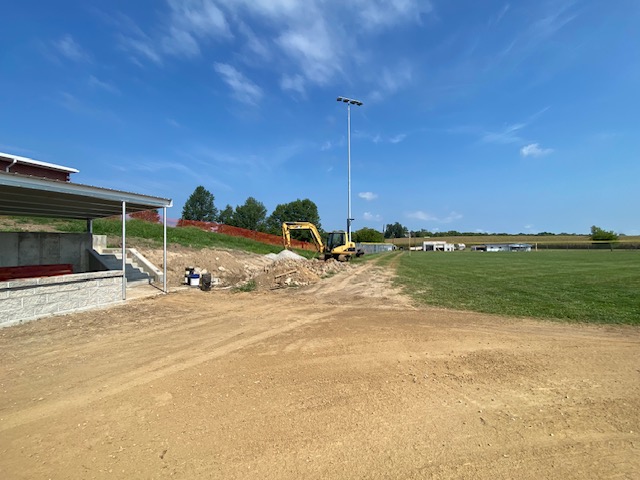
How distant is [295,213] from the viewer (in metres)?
99.6

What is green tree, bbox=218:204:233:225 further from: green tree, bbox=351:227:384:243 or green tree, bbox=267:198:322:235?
green tree, bbox=351:227:384:243

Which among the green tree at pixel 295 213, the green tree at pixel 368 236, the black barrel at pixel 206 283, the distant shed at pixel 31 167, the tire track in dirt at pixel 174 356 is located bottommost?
the tire track in dirt at pixel 174 356

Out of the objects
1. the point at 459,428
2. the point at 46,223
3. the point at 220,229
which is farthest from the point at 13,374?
the point at 220,229

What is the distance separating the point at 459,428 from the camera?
3416 mm

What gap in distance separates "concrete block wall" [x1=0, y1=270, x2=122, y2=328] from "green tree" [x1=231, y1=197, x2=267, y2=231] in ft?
279

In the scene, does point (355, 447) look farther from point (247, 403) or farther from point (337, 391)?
point (247, 403)

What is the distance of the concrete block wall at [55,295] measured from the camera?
7871 millimetres

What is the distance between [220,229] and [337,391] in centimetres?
3460

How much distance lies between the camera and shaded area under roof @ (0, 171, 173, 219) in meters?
8.66

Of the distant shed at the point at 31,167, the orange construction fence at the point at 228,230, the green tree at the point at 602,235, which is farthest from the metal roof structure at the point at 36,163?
the green tree at the point at 602,235

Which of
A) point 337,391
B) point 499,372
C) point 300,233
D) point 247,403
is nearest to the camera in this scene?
point 247,403

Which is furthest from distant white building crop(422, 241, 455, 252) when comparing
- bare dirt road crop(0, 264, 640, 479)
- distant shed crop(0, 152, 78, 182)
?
bare dirt road crop(0, 264, 640, 479)

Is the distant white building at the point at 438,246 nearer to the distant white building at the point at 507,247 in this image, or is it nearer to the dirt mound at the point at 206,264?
the distant white building at the point at 507,247

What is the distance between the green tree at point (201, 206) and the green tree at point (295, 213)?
17.9 m
